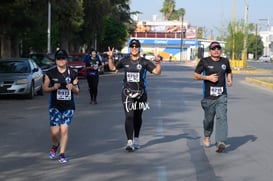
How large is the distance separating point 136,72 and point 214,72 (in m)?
1.39

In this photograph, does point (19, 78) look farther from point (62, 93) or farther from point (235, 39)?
point (235, 39)

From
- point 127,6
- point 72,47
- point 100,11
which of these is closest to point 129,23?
point 127,6

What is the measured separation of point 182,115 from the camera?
15.1 metres

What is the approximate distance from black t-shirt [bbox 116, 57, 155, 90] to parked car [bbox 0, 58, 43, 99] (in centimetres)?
1024

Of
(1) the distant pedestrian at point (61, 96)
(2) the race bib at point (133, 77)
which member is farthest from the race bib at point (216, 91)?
(1) the distant pedestrian at point (61, 96)

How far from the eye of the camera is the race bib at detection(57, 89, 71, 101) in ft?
28.1

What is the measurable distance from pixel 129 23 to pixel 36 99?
6191cm

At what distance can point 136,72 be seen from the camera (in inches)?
369

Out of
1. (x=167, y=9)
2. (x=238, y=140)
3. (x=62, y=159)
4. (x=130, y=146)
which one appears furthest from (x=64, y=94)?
(x=167, y=9)

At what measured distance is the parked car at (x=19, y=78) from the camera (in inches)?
744

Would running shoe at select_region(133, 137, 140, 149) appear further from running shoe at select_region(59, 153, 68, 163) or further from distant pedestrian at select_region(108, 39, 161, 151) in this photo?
running shoe at select_region(59, 153, 68, 163)

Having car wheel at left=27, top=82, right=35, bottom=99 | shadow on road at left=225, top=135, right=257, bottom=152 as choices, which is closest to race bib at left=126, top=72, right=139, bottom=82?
shadow on road at left=225, top=135, right=257, bottom=152

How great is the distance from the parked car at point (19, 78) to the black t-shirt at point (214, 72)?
1055 cm

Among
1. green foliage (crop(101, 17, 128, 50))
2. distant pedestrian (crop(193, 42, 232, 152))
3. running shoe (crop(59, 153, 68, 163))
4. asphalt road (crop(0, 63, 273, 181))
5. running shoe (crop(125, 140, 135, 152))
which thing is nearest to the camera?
asphalt road (crop(0, 63, 273, 181))
